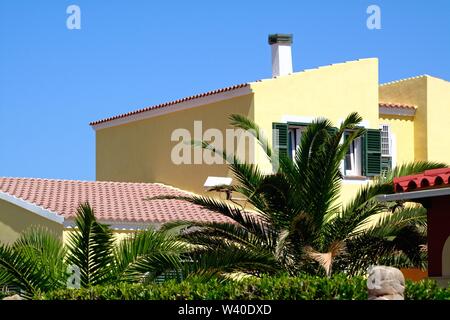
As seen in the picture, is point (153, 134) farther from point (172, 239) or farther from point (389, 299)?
point (389, 299)

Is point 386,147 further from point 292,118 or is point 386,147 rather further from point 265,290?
point 265,290

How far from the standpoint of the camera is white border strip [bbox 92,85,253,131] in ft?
82.0

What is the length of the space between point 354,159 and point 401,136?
2162 mm

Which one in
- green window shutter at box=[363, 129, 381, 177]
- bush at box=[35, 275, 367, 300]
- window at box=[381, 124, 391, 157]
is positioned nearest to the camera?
bush at box=[35, 275, 367, 300]

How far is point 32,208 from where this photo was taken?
2247cm

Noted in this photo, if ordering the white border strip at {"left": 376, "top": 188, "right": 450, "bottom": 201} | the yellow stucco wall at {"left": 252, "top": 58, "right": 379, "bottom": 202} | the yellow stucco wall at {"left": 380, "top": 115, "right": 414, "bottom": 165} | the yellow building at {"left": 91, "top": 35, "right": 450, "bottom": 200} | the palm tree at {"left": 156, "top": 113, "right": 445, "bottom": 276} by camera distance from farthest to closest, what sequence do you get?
the yellow stucco wall at {"left": 380, "top": 115, "right": 414, "bottom": 165}
the yellow building at {"left": 91, "top": 35, "right": 450, "bottom": 200}
the yellow stucco wall at {"left": 252, "top": 58, "right": 379, "bottom": 202}
the palm tree at {"left": 156, "top": 113, "right": 445, "bottom": 276}
the white border strip at {"left": 376, "top": 188, "right": 450, "bottom": 201}

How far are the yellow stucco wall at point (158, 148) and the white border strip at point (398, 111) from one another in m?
4.19

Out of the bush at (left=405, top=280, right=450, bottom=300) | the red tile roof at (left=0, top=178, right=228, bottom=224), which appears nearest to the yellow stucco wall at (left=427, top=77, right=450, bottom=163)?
the red tile roof at (left=0, top=178, right=228, bottom=224)

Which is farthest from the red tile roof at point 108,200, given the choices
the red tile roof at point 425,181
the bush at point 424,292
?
the bush at point 424,292

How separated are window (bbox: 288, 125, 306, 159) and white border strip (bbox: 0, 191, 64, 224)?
585 cm

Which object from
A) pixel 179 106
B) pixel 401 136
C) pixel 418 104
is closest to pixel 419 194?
→ pixel 179 106

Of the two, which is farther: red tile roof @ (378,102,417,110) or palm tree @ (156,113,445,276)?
red tile roof @ (378,102,417,110)
